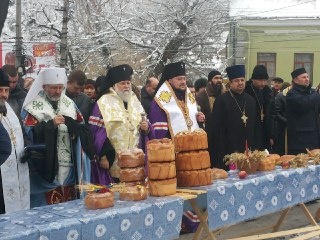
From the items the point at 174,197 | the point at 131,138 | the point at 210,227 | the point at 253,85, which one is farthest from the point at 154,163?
the point at 253,85

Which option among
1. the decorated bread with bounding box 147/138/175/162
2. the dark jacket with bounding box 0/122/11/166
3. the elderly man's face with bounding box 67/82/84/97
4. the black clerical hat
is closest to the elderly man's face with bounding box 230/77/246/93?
the elderly man's face with bounding box 67/82/84/97

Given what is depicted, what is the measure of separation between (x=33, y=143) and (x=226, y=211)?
1.71 m

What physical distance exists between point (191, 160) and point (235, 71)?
211 centimetres

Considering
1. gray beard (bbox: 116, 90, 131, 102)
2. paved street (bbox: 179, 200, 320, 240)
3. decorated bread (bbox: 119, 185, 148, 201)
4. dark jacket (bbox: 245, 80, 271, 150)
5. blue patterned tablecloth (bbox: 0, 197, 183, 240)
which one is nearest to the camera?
blue patterned tablecloth (bbox: 0, 197, 183, 240)

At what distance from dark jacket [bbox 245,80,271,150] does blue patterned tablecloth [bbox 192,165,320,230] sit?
151 cm

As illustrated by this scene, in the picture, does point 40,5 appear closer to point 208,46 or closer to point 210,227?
point 208,46

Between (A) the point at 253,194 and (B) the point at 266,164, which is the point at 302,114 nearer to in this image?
(B) the point at 266,164

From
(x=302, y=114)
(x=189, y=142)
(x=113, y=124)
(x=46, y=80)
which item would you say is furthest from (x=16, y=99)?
(x=302, y=114)

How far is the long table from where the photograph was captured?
4152mm

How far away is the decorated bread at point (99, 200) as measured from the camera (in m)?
3.52

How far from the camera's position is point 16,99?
17.0 ft

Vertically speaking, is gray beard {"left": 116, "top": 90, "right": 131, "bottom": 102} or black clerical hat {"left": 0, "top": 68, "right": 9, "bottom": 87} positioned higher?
black clerical hat {"left": 0, "top": 68, "right": 9, "bottom": 87}

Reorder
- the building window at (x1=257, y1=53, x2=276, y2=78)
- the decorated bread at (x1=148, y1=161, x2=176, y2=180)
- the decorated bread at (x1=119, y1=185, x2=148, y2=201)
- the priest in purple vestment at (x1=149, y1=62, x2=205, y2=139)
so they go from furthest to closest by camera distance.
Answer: the building window at (x1=257, y1=53, x2=276, y2=78) → the priest in purple vestment at (x1=149, y1=62, x2=205, y2=139) → the decorated bread at (x1=148, y1=161, x2=176, y2=180) → the decorated bread at (x1=119, y1=185, x2=148, y2=201)

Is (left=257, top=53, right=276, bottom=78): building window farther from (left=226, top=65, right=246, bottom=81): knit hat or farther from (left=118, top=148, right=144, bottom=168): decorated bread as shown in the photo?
(left=118, top=148, right=144, bottom=168): decorated bread
